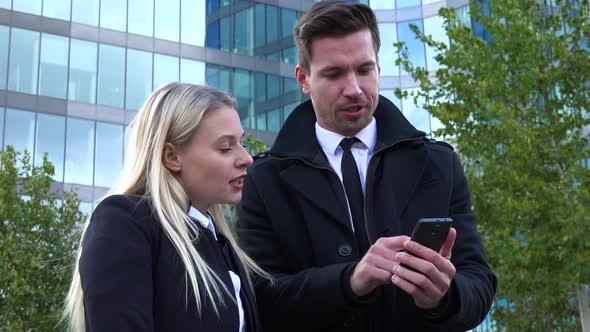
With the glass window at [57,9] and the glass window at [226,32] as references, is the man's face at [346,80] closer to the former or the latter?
the glass window at [57,9]

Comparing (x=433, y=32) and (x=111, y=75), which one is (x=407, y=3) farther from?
(x=111, y=75)

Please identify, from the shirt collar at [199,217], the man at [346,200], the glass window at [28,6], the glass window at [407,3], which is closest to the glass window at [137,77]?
the glass window at [28,6]

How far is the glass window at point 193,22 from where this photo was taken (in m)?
36.8

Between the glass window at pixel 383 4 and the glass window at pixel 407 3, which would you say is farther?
the glass window at pixel 383 4

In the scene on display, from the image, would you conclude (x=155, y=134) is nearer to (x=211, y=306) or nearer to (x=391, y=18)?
(x=211, y=306)

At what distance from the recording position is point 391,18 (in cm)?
4366

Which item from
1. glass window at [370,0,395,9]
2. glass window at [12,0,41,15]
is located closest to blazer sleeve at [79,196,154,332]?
glass window at [12,0,41,15]

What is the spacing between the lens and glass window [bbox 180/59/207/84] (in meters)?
36.5

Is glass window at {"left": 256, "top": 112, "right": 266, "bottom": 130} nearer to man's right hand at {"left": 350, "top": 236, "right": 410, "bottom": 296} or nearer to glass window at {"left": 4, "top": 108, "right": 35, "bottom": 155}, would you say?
glass window at {"left": 4, "top": 108, "right": 35, "bottom": 155}

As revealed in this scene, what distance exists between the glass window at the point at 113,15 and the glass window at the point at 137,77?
1.16m

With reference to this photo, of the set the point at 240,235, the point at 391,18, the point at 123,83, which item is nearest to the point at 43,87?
the point at 123,83

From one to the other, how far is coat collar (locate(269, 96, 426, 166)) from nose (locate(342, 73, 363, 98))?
0.78 feet

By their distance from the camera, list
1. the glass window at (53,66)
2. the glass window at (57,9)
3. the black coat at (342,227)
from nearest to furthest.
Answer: the black coat at (342,227) → the glass window at (53,66) → the glass window at (57,9)

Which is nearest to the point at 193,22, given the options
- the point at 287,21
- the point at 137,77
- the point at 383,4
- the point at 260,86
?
the point at 137,77
